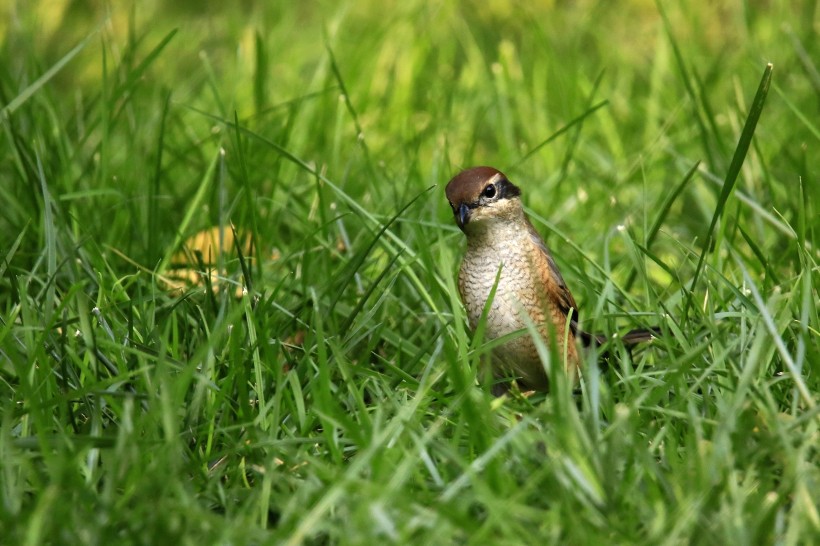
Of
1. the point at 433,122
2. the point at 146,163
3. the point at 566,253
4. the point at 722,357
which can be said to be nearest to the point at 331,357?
the point at 722,357

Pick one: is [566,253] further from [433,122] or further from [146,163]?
[146,163]

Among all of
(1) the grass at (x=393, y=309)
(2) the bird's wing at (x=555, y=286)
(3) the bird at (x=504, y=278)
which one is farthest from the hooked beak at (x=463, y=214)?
(2) the bird's wing at (x=555, y=286)

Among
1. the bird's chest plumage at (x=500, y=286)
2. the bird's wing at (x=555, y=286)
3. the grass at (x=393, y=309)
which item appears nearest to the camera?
the grass at (x=393, y=309)

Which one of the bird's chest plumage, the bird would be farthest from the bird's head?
the bird's chest plumage

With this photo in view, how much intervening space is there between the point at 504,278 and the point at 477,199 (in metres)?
0.30

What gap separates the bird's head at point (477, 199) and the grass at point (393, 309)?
118 millimetres

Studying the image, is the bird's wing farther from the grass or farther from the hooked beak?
the hooked beak

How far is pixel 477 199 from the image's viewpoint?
3982 mm

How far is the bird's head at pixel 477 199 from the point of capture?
397 centimetres

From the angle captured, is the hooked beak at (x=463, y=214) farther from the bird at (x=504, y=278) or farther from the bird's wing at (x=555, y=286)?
the bird's wing at (x=555, y=286)

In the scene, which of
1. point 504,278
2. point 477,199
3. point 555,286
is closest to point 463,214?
point 477,199

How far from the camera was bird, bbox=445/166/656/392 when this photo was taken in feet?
12.8

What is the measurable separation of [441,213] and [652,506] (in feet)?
8.51

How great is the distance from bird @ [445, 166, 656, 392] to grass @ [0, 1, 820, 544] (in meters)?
0.12
